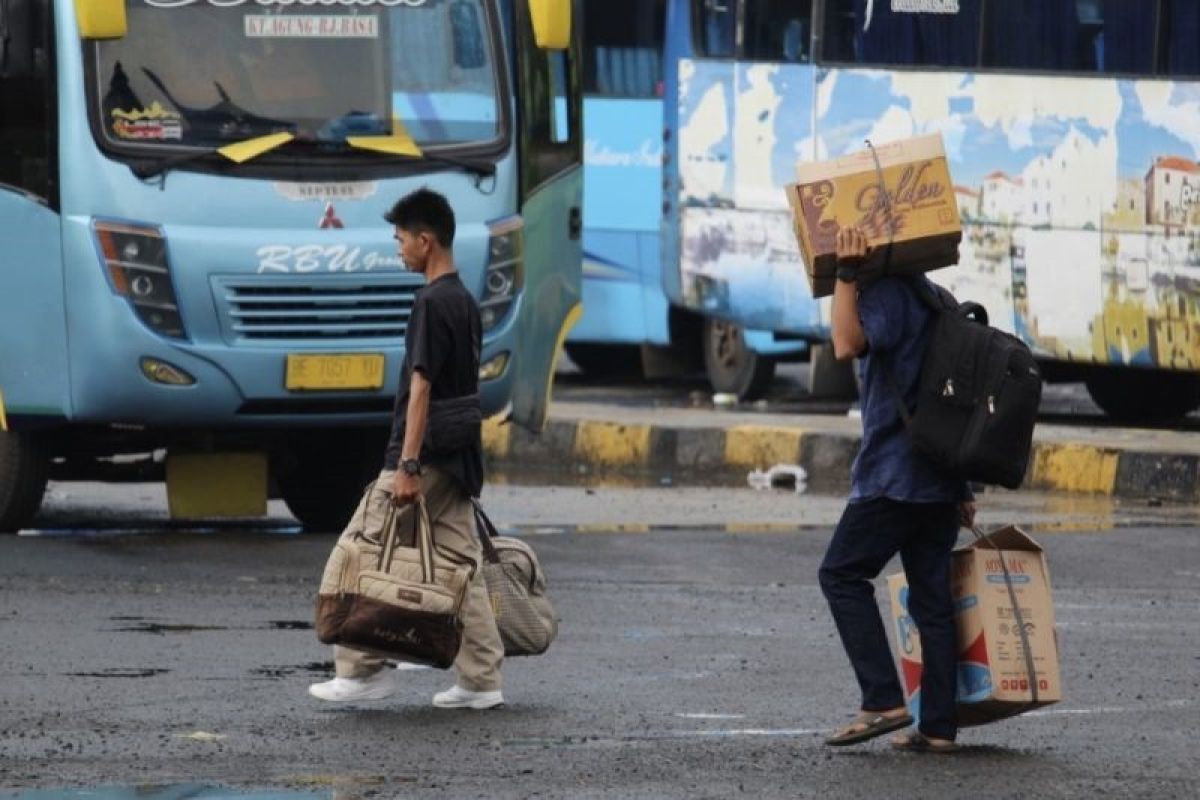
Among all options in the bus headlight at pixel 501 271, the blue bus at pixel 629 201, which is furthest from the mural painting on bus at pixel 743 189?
the bus headlight at pixel 501 271

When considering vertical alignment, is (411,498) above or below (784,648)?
above

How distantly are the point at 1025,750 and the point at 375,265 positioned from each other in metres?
5.47

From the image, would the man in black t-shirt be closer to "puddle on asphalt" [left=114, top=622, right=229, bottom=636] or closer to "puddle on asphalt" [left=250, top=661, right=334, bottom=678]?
"puddle on asphalt" [left=250, top=661, right=334, bottom=678]

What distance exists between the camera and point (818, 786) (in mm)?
7891

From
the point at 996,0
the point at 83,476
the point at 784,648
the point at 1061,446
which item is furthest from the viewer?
the point at 996,0

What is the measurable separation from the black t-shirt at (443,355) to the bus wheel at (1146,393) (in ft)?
34.3

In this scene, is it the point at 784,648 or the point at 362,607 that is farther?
the point at 784,648

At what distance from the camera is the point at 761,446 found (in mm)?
17672

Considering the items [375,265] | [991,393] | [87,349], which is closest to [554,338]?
[375,265]

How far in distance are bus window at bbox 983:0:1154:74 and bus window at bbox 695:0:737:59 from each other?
2.24 metres

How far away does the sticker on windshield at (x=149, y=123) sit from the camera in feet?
43.3

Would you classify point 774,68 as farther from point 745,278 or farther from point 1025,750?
point 1025,750

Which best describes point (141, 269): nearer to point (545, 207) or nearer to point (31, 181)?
point (31, 181)

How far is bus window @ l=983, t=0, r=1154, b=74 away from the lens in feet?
56.7
